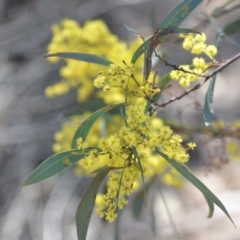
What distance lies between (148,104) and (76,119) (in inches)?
26.2

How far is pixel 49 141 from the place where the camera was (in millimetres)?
2434

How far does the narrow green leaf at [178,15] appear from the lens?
80 cm

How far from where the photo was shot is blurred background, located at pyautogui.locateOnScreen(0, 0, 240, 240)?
2086mm

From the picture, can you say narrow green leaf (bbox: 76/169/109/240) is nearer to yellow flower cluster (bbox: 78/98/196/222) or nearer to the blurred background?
yellow flower cluster (bbox: 78/98/196/222)

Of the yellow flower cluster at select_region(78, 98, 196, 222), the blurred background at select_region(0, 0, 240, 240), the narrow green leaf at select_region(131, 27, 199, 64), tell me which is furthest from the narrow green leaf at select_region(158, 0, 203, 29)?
the blurred background at select_region(0, 0, 240, 240)

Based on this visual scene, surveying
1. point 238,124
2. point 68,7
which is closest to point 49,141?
point 68,7

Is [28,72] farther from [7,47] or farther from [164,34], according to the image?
[164,34]

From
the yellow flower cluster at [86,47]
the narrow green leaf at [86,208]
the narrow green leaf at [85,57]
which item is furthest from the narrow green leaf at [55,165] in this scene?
the yellow flower cluster at [86,47]

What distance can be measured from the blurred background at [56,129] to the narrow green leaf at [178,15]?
0.75 meters

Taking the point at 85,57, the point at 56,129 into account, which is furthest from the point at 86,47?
the point at 56,129

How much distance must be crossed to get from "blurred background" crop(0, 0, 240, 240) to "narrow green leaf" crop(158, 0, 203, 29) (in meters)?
0.75

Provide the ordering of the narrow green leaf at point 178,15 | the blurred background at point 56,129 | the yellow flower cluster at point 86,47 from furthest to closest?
the blurred background at point 56,129 < the yellow flower cluster at point 86,47 < the narrow green leaf at point 178,15

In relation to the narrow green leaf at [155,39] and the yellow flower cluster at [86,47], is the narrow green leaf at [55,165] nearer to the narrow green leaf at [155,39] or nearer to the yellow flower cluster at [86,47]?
the narrow green leaf at [155,39]

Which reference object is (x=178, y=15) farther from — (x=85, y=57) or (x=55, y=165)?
(x=55, y=165)
